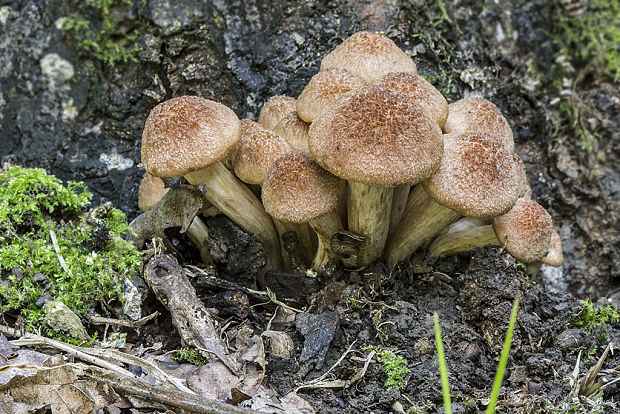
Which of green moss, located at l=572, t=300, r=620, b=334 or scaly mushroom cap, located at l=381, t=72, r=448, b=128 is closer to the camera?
scaly mushroom cap, located at l=381, t=72, r=448, b=128

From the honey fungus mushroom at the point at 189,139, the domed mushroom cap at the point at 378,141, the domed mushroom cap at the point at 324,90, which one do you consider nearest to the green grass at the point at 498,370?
the domed mushroom cap at the point at 378,141

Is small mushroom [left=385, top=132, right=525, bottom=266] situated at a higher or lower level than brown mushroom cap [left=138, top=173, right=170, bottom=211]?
higher

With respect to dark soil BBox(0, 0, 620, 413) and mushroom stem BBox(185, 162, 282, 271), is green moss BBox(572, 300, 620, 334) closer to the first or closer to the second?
dark soil BBox(0, 0, 620, 413)

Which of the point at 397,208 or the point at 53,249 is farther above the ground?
the point at 53,249

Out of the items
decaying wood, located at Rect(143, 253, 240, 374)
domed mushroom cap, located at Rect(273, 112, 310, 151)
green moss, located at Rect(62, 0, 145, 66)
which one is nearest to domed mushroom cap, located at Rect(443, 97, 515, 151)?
domed mushroom cap, located at Rect(273, 112, 310, 151)

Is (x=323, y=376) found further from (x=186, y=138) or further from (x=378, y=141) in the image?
(x=186, y=138)

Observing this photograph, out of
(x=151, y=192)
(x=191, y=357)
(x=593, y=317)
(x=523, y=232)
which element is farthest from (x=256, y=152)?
(x=593, y=317)
